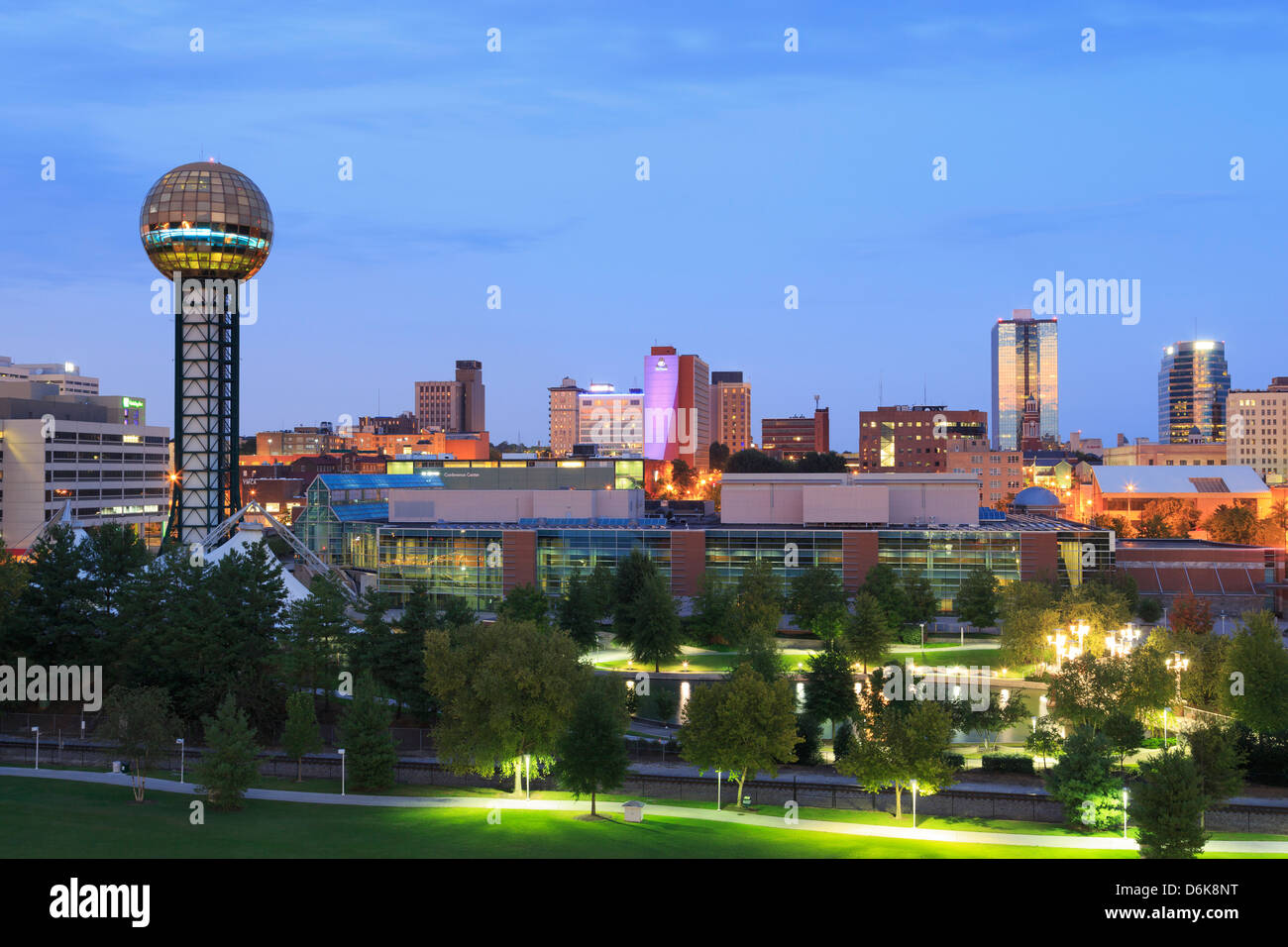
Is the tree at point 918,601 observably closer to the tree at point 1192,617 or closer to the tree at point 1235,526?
the tree at point 1192,617

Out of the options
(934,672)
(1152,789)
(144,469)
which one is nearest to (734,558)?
(934,672)

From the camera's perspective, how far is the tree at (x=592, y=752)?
1225 inches

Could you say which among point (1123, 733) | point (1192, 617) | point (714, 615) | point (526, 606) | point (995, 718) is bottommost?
point (995, 718)

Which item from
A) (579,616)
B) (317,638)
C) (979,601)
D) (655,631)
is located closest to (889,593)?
(979,601)

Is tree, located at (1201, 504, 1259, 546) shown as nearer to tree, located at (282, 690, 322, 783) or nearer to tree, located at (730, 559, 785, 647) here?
tree, located at (730, 559, 785, 647)

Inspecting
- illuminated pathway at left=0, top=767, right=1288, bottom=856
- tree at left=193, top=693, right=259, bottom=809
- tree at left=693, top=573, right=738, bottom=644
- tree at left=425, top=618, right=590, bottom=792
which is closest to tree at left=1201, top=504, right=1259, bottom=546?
tree at left=693, top=573, right=738, bottom=644

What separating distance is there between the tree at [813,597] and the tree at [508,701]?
27327 millimetres

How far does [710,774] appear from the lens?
36156mm

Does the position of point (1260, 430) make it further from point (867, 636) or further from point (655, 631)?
point (655, 631)

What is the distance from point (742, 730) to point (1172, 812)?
12.0 meters

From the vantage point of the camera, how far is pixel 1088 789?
99.0 ft

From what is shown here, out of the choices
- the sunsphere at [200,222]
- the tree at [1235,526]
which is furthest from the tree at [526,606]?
the tree at [1235,526]
